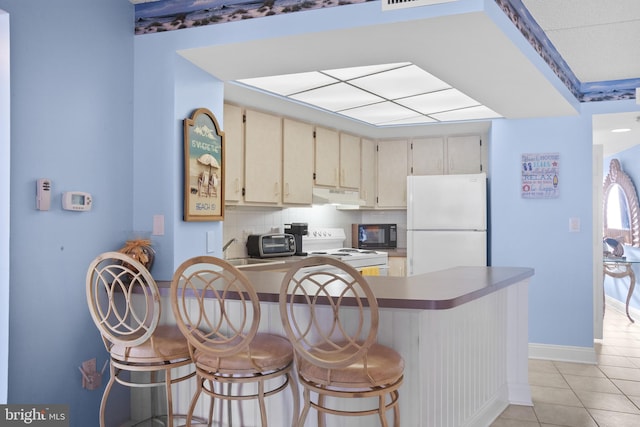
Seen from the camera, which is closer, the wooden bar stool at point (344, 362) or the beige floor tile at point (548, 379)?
the wooden bar stool at point (344, 362)

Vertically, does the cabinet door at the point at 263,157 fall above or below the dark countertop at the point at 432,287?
above

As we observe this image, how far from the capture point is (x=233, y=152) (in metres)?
4.11

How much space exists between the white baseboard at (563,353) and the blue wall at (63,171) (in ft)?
12.0

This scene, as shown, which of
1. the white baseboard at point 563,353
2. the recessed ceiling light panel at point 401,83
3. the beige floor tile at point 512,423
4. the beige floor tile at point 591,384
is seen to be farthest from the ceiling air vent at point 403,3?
the white baseboard at point 563,353

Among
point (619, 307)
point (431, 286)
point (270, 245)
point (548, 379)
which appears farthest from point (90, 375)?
point (619, 307)

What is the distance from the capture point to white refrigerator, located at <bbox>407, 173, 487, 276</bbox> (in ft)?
16.8

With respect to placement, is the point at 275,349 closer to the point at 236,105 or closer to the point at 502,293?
the point at 502,293

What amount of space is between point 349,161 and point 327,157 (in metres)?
0.39

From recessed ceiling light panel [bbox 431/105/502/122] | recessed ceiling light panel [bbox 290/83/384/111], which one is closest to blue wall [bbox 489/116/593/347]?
recessed ceiling light panel [bbox 431/105/502/122]

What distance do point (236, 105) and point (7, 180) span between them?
207 cm

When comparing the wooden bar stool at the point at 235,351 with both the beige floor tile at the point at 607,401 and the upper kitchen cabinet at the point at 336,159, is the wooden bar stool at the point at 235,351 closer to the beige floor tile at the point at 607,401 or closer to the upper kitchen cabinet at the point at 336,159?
the beige floor tile at the point at 607,401

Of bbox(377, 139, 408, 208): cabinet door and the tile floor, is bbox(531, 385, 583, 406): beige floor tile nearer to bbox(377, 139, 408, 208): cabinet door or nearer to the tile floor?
the tile floor

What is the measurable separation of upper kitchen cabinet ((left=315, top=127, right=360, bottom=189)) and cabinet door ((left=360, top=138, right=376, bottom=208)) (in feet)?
0.27

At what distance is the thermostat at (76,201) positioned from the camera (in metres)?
2.65
